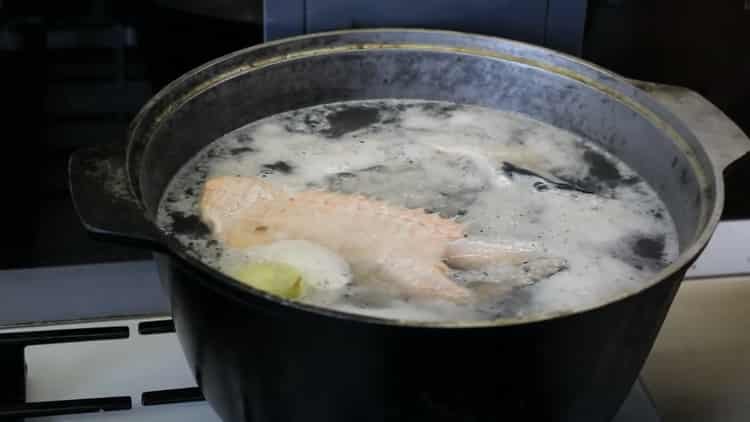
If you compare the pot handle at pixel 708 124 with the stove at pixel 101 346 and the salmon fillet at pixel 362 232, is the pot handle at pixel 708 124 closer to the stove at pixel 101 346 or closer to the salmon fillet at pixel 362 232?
the stove at pixel 101 346

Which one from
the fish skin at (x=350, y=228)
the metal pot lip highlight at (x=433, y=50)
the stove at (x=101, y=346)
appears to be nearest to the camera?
the metal pot lip highlight at (x=433, y=50)

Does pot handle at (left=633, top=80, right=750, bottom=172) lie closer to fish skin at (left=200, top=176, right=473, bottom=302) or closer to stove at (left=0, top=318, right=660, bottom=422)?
fish skin at (left=200, top=176, right=473, bottom=302)

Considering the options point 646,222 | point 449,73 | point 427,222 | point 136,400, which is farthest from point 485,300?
point 136,400

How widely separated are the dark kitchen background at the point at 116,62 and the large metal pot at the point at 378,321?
4.8 inches

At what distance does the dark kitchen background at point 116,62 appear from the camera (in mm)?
1026

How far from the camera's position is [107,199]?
651 millimetres

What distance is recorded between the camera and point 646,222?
34.3 inches

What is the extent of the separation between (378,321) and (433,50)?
1.58 ft

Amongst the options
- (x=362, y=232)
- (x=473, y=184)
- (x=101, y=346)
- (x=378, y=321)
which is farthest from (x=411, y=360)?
(x=101, y=346)

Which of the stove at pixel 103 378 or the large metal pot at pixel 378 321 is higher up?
the large metal pot at pixel 378 321

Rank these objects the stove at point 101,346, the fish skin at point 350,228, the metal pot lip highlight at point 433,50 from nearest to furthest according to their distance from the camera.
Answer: the metal pot lip highlight at point 433,50 < the fish skin at point 350,228 < the stove at point 101,346

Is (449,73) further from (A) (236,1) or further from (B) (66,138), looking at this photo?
(B) (66,138)

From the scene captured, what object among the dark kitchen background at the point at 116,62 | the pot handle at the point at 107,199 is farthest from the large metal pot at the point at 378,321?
the dark kitchen background at the point at 116,62

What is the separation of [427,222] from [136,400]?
16.2 inches
